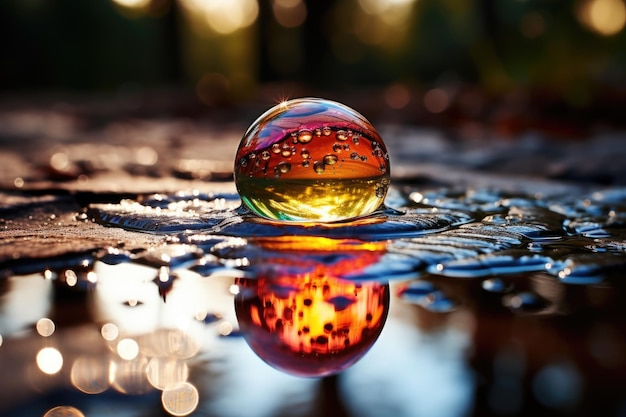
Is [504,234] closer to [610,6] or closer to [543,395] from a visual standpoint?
[543,395]

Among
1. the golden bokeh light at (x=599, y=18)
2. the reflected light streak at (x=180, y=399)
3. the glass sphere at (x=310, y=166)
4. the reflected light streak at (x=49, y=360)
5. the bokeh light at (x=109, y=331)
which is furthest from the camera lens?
the golden bokeh light at (x=599, y=18)

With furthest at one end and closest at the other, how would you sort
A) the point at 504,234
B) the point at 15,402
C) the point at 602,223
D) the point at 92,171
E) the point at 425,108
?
the point at 425,108 → the point at 92,171 → the point at 602,223 → the point at 504,234 → the point at 15,402

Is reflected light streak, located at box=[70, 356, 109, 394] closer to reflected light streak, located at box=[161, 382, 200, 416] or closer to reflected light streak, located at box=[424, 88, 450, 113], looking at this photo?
reflected light streak, located at box=[161, 382, 200, 416]

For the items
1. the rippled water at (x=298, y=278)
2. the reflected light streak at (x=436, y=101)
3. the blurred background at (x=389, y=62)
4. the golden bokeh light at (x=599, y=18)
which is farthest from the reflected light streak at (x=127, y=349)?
the reflected light streak at (x=436, y=101)

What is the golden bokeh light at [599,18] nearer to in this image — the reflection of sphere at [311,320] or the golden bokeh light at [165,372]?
the reflection of sphere at [311,320]

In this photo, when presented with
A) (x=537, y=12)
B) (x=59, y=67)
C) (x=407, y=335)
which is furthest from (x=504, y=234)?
(x=59, y=67)

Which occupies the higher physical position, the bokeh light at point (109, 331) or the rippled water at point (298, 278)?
the rippled water at point (298, 278)

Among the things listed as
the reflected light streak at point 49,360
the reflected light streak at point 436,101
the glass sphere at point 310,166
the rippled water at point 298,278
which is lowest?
the reflected light streak at point 49,360
